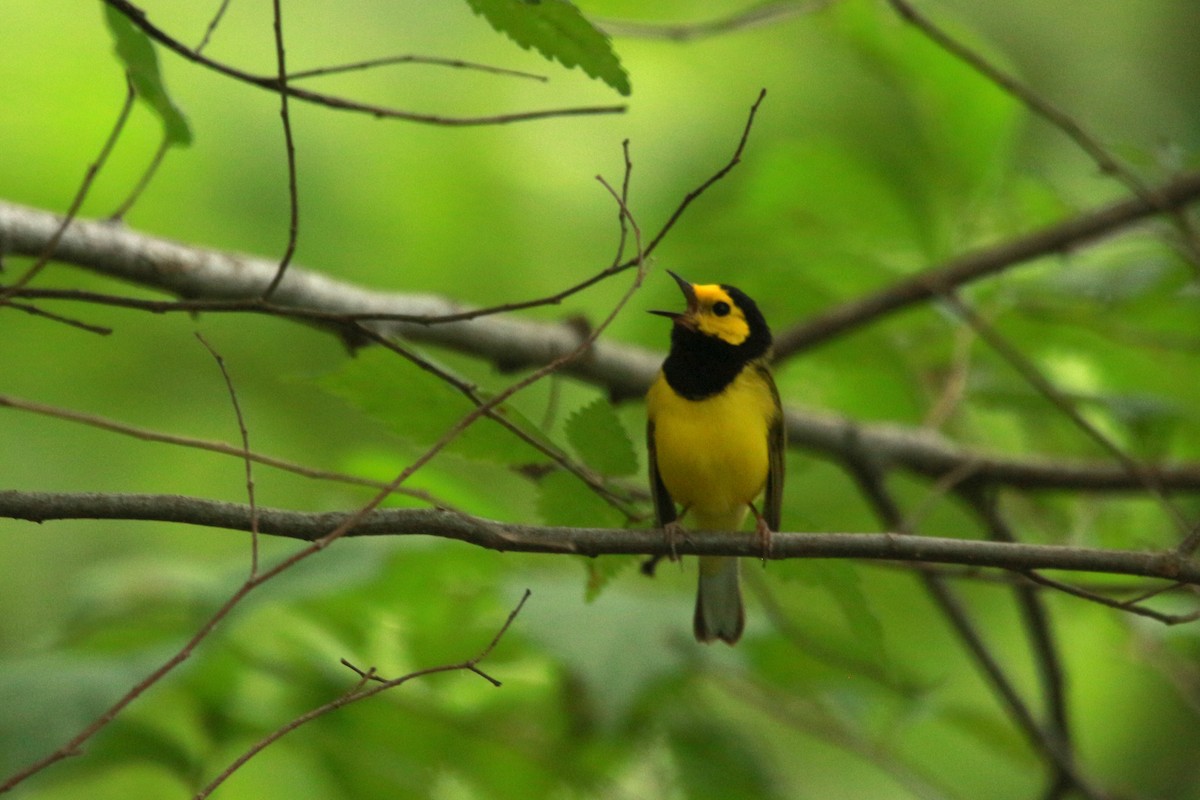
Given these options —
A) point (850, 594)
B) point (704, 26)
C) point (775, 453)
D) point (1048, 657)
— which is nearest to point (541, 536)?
point (850, 594)

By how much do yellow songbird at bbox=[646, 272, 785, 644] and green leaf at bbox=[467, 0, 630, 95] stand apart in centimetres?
163

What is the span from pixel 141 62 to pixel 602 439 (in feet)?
3.96

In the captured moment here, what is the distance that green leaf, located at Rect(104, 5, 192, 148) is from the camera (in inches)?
99.1

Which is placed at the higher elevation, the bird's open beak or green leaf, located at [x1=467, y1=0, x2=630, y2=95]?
Answer: green leaf, located at [x1=467, y1=0, x2=630, y2=95]

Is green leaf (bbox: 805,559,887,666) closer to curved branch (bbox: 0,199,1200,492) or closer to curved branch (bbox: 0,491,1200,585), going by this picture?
curved branch (bbox: 0,491,1200,585)

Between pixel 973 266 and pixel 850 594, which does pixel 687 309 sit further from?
pixel 850 594

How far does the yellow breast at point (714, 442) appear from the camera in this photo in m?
3.85

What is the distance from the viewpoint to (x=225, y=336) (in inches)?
282

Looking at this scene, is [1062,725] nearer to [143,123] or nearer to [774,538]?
[774,538]

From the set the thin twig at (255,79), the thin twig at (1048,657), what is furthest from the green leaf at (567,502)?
the thin twig at (1048,657)

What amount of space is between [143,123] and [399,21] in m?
1.70

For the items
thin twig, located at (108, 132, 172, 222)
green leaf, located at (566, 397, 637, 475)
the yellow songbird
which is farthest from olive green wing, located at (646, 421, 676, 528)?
thin twig, located at (108, 132, 172, 222)

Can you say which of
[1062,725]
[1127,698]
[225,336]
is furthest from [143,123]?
[1127,698]

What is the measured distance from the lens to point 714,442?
386 centimetres
